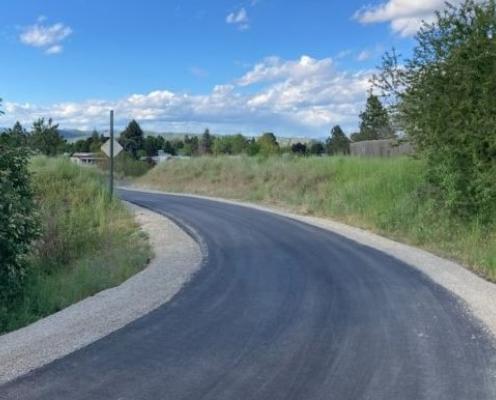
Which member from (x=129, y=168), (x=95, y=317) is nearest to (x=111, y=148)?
(x=95, y=317)

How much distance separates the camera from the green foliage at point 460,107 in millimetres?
16266

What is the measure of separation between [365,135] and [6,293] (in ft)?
179

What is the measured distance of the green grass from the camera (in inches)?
428

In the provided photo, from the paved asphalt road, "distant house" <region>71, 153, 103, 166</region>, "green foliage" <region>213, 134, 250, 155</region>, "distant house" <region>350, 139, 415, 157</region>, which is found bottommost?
the paved asphalt road

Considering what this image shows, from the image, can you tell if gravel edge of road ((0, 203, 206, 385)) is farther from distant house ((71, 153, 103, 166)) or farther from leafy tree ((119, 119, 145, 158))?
leafy tree ((119, 119, 145, 158))

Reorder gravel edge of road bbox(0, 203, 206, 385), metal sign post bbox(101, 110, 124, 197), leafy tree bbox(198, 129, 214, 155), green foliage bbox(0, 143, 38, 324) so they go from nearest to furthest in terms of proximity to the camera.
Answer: gravel edge of road bbox(0, 203, 206, 385) < green foliage bbox(0, 143, 38, 324) < metal sign post bbox(101, 110, 124, 197) < leafy tree bbox(198, 129, 214, 155)

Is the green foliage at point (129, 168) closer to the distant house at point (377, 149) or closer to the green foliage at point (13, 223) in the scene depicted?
the distant house at point (377, 149)

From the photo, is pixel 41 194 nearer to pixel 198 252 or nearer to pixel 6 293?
pixel 198 252

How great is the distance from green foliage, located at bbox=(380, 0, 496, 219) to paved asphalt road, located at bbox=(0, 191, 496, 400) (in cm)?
646

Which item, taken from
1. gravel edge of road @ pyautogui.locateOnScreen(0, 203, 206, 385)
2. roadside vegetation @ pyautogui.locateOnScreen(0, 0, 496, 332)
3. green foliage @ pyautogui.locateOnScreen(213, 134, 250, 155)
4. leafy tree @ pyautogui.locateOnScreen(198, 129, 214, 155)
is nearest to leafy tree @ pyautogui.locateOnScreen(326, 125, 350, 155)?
green foliage @ pyautogui.locateOnScreen(213, 134, 250, 155)

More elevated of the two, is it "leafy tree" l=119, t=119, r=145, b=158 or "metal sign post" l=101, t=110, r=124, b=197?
"leafy tree" l=119, t=119, r=145, b=158

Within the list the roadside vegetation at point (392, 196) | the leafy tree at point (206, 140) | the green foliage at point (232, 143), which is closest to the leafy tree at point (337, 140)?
the green foliage at point (232, 143)

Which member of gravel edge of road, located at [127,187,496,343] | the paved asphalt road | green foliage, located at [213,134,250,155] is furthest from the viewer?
green foliage, located at [213,134,250,155]

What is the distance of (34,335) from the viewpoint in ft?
24.0
